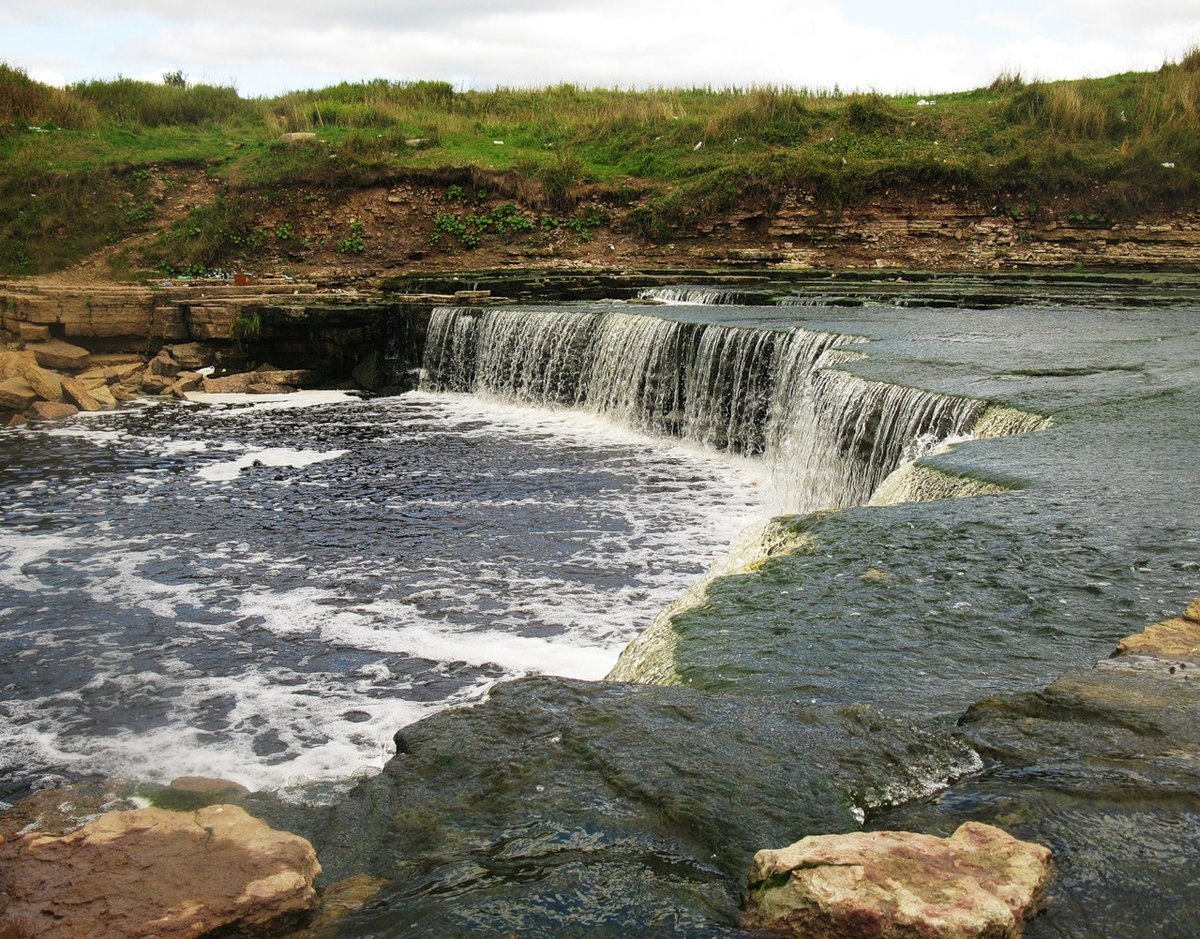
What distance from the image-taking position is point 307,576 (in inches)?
341

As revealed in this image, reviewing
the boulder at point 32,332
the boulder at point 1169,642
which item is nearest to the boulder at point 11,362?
the boulder at point 32,332

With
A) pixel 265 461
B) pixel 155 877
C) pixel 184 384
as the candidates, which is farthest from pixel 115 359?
pixel 155 877

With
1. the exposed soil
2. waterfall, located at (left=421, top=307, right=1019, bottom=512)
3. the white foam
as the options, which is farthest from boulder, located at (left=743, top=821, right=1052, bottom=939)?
the exposed soil

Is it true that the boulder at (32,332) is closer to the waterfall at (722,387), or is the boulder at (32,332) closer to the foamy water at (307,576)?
the foamy water at (307,576)

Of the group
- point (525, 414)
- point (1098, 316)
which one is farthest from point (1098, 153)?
point (525, 414)

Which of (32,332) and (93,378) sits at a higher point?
(32,332)

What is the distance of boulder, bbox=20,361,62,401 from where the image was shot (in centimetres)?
1594

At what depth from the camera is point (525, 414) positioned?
16.0m

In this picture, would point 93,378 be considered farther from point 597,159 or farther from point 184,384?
point 597,159

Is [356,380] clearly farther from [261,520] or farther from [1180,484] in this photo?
[1180,484]

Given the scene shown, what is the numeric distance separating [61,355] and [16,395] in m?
3.04

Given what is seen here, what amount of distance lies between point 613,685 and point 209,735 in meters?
2.64

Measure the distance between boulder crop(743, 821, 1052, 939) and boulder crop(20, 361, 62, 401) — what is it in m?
15.6

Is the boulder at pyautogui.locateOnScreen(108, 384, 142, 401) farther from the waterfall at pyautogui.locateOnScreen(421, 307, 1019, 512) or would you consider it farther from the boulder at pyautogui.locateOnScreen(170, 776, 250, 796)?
the boulder at pyautogui.locateOnScreen(170, 776, 250, 796)
